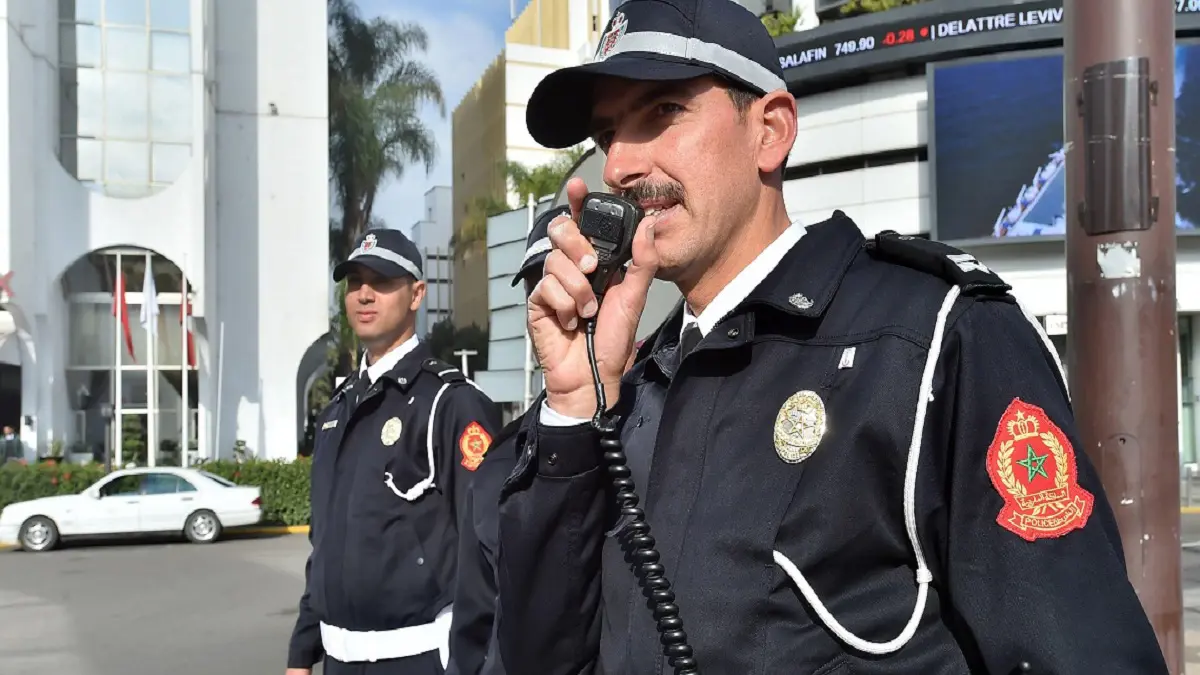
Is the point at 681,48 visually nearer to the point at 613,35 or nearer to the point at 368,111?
the point at 613,35

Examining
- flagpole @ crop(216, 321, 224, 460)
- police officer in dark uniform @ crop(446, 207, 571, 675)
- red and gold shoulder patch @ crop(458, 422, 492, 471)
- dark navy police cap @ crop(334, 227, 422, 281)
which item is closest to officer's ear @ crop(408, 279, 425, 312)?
dark navy police cap @ crop(334, 227, 422, 281)

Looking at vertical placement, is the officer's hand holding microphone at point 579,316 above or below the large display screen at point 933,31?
below

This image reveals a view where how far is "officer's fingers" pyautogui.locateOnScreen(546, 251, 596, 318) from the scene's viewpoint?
175 centimetres

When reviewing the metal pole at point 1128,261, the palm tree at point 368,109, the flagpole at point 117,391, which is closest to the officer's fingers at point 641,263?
the metal pole at point 1128,261

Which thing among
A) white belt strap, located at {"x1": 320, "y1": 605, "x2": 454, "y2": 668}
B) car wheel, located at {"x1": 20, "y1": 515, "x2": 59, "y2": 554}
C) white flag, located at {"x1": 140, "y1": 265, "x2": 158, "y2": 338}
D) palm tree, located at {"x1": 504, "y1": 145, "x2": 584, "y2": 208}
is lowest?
car wheel, located at {"x1": 20, "y1": 515, "x2": 59, "y2": 554}

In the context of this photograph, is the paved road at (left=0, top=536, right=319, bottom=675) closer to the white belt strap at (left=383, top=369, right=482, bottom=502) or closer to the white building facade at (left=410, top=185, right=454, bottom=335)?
the white belt strap at (left=383, top=369, right=482, bottom=502)

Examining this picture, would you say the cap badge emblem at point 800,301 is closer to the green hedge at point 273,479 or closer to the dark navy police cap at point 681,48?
the dark navy police cap at point 681,48

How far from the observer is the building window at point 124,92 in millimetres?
26406

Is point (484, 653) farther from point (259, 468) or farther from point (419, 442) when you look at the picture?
point (259, 468)

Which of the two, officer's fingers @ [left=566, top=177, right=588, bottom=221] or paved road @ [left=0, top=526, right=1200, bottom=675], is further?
paved road @ [left=0, top=526, right=1200, bottom=675]

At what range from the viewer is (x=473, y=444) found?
4.05 meters

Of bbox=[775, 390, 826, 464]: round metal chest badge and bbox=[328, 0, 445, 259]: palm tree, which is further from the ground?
bbox=[328, 0, 445, 259]: palm tree

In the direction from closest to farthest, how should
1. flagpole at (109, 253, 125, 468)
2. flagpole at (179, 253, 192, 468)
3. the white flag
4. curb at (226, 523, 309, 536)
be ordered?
curb at (226, 523, 309, 536)
the white flag
flagpole at (179, 253, 192, 468)
flagpole at (109, 253, 125, 468)

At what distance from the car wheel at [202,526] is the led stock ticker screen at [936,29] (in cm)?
1455
